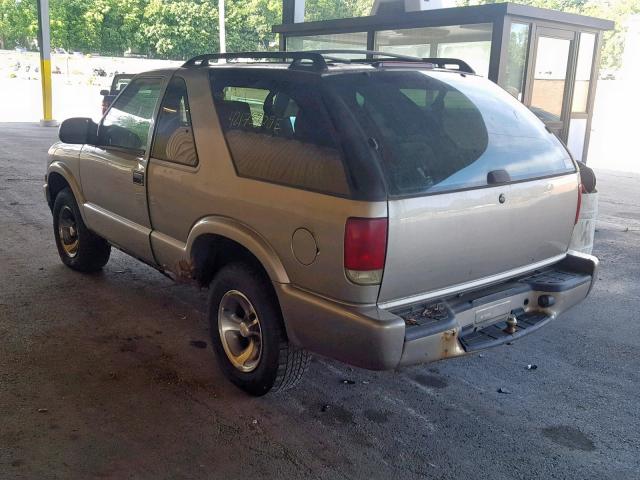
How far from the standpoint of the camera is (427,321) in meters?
3.13

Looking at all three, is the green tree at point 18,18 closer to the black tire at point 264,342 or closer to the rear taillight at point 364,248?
the black tire at point 264,342

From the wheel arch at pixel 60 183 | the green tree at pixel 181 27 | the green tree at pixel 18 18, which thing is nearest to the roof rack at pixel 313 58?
the wheel arch at pixel 60 183

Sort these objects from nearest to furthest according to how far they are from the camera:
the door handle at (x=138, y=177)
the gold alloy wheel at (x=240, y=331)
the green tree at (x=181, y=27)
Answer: the gold alloy wheel at (x=240, y=331)
the door handle at (x=138, y=177)
the green tree at (x=181, y=27)

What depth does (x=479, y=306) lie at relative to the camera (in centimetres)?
336

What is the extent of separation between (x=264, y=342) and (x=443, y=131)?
1.48 metres

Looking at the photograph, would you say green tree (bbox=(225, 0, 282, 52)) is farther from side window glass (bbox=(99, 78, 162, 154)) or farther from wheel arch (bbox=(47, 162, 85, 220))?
side window glass (bbox=(99, 78, 162, 154))

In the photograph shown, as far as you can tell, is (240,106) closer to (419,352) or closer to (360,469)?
(419,352)

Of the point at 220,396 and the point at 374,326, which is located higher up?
the point at 374,326

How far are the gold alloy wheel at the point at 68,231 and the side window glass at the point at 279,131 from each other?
2.54 metres

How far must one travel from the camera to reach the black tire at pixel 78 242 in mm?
A: 5562

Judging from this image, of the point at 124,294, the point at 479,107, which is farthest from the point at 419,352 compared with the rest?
the point at 124,294

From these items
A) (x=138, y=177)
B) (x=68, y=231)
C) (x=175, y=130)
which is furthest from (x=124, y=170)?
(x=68, y=231)

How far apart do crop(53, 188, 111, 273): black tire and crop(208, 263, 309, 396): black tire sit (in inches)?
90.1

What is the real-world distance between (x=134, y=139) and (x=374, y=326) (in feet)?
8.55
